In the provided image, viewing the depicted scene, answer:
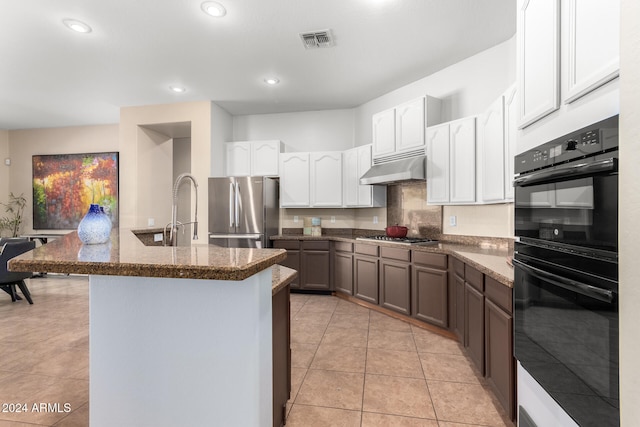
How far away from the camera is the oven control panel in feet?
2.95

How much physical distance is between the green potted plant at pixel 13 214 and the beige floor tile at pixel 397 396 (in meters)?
7.45

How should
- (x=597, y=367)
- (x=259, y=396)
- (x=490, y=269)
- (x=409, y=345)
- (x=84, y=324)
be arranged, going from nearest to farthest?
(x=597, y=367)
(x=259, y=396)
(x=490, y=269)
(x=409, y=345)
(x=84, y=324)

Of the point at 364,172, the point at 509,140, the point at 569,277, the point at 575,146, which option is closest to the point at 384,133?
the point at 364,172

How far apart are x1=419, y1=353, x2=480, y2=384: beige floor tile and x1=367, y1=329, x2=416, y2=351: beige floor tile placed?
203 mm

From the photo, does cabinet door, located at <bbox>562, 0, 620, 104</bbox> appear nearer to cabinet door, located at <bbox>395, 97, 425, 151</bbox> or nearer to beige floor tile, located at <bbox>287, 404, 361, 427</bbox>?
beige floor tile, located at <bbox>287, 404, 361, 427</bbox>

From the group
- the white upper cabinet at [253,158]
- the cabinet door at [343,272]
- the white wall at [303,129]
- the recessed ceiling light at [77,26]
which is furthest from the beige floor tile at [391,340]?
the recessed ceiling light at [77,26]

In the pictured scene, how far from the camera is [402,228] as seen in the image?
3941mm

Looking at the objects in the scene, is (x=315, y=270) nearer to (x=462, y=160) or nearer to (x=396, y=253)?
(x=396, y=253)

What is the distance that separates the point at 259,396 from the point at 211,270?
0.53 m

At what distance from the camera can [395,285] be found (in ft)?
11.8

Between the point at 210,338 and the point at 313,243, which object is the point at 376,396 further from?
the point at 313,243

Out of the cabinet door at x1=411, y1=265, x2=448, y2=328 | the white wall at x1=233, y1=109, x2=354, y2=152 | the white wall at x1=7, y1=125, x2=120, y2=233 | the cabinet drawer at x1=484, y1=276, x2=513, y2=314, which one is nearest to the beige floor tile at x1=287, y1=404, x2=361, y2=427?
the cabinet drawer at x1=484, y1=276, x2=513, y2=314

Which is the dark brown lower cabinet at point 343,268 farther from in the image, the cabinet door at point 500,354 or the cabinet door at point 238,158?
the cabinet door at point 500,354

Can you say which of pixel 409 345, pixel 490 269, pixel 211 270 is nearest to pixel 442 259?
pixel 409 345
